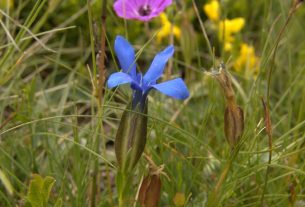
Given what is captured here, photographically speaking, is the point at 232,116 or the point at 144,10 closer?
the point at 232,116

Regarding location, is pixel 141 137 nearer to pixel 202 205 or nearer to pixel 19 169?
pixel 202 205

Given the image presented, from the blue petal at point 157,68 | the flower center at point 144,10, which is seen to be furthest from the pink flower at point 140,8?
the blue petal at point 157,68

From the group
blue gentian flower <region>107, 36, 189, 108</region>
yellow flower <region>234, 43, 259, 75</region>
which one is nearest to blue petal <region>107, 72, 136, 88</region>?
blue gentian flower <region>107, 36, 189, 108</region>

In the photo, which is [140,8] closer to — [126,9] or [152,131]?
Result: [126,9]

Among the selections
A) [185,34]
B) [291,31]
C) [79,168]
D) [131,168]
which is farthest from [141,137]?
[291,31]

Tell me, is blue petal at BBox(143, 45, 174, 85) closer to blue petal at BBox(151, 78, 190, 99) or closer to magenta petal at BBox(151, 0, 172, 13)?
blue petal at BBox(151, 78, 190, 99)

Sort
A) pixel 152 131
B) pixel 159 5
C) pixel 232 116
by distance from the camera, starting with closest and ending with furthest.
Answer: pixel 232 116 < pixel 159 5 < pixel 152 131

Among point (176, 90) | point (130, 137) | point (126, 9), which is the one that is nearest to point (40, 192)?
point (130, 137)
